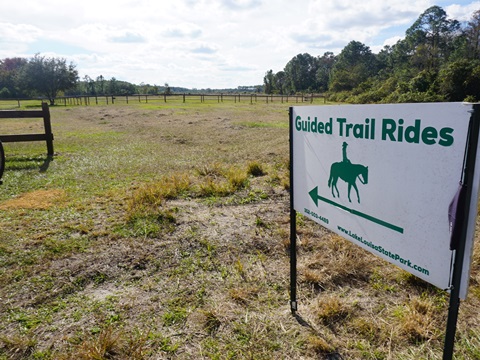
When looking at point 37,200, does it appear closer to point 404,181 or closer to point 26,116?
point 26,116

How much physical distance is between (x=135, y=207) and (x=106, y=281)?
1909 mm

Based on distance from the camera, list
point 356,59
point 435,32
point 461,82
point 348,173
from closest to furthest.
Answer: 1. point 348,173
2. point 461,82
3. point 435,32
4. point 356,59

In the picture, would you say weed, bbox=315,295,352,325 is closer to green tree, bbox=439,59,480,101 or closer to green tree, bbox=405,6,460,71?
green tree, bbox=439,59,480,101

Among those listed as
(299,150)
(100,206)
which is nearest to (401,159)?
(299,150)

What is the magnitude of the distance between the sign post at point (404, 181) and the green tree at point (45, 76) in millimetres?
58081

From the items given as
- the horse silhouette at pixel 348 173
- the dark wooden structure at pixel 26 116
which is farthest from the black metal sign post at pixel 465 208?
the dark wooden structure at pixel 26 116

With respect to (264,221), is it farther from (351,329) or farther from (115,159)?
(115,159)

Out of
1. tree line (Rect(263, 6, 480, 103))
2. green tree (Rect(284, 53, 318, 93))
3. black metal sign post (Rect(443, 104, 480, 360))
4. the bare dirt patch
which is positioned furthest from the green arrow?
green tree (Rect(284, 53, 318, 93))

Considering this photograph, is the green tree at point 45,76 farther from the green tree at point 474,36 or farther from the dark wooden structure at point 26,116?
the green tree at point 474,36

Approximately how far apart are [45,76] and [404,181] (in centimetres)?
6152

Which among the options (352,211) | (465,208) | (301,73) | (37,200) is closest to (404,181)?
(465,208)

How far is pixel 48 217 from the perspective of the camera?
16.6 feet

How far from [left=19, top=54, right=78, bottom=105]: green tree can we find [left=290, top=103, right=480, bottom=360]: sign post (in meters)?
58.1

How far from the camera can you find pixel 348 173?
2.24m
